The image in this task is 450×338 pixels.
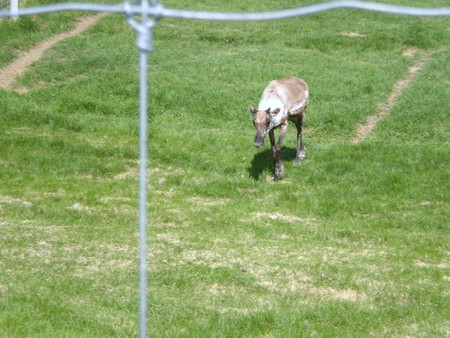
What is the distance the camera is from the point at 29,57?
23984 millimetres

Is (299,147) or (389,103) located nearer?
(299,147)

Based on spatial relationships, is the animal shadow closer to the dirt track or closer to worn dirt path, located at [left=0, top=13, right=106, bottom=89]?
the dirt track

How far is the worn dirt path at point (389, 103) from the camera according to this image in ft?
62.1

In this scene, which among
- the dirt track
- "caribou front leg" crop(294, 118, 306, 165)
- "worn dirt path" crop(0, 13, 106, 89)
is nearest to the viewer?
"caribou front leg" crop(294, 118, 306, 165)

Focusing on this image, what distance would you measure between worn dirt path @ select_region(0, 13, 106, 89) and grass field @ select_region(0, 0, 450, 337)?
1.47 feet

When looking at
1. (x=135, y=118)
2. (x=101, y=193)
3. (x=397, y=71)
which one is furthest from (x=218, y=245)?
(x=397, y=71)

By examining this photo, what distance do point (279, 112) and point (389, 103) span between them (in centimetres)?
651

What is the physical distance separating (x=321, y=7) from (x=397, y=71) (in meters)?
19.9

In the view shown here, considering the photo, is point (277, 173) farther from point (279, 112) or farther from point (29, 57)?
point (29, 57)

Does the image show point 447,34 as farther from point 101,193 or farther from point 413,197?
point 101,193

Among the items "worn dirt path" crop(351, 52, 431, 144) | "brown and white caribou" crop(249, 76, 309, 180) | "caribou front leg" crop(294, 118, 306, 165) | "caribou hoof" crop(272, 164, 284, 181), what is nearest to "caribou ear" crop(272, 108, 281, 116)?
"brown and white caribou" crop(249, 76, 309, 180)

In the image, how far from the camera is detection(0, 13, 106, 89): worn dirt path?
22.2 meters

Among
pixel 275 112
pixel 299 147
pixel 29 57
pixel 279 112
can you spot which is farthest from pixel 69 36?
pixel 275 112

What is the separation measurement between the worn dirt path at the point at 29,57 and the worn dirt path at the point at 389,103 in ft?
30.6
